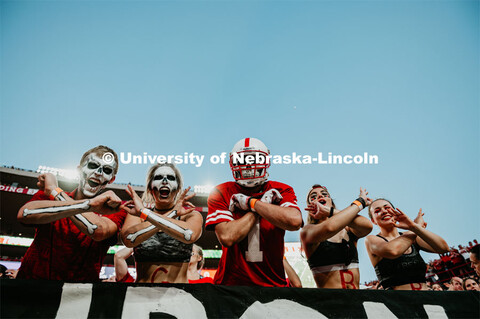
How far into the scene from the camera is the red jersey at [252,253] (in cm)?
299

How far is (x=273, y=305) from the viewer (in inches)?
98.5

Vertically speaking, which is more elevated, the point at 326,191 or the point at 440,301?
the point at 326,191

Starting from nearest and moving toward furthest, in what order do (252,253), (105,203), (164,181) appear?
(105,203) < (252,253) < (164,181)

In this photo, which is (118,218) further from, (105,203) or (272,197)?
(272,197)

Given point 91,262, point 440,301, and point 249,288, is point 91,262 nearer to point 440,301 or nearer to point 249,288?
point 249,288

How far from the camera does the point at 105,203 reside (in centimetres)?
297

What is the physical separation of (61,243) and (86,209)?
0.63 metres

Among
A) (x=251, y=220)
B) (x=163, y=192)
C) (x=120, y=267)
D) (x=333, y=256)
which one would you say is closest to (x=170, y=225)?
(x=163, y=192)

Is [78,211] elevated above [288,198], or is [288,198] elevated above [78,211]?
[288,198]

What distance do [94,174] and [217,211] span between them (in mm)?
1400

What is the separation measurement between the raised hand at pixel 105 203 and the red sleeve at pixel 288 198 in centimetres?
162

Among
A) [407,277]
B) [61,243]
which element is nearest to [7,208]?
[61,243]

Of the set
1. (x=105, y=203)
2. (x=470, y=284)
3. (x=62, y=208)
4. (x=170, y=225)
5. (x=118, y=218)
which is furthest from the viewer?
(x=470, y=284)

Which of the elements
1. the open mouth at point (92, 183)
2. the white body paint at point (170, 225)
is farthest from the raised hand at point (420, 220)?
the open mouth at point (92, 183)
